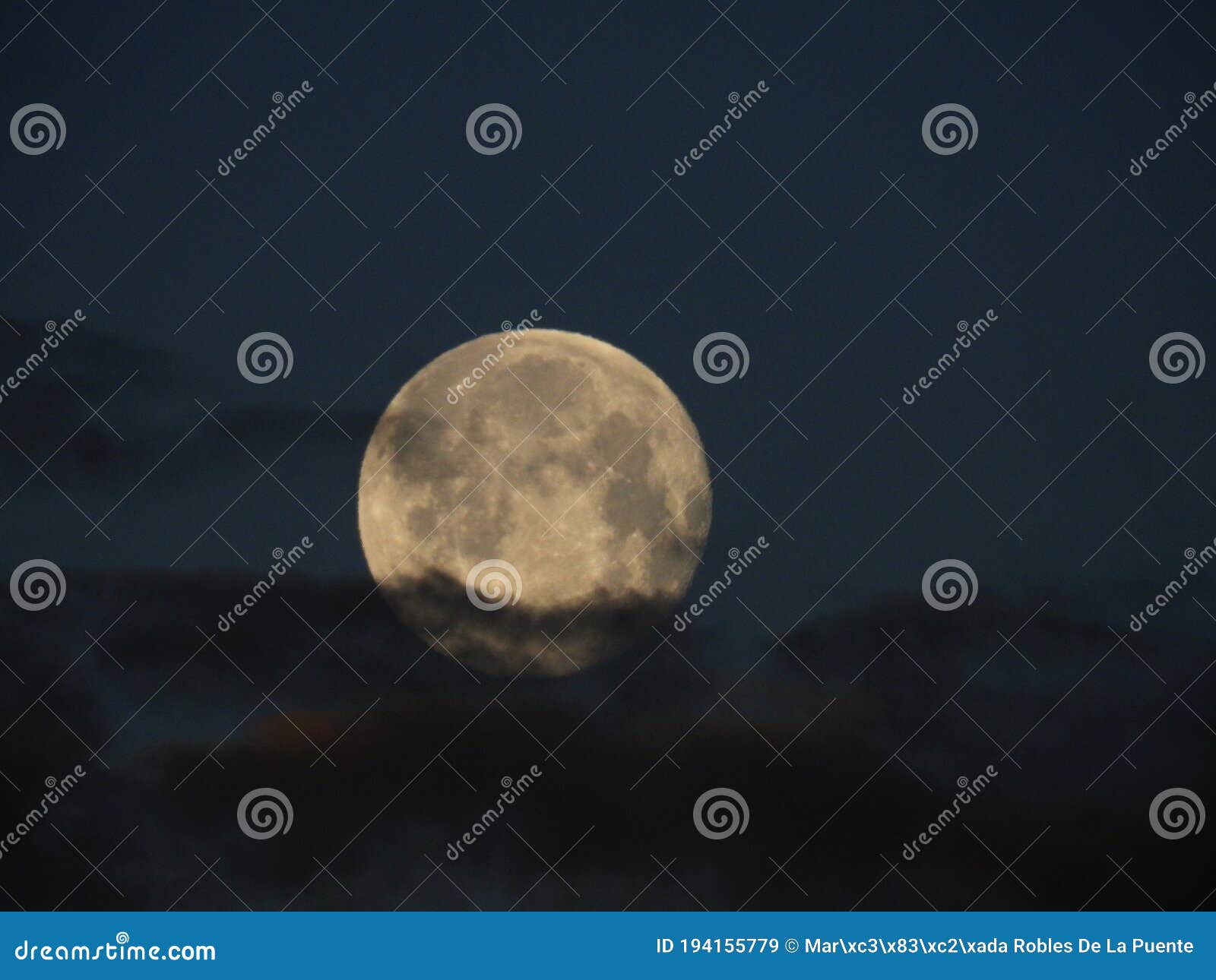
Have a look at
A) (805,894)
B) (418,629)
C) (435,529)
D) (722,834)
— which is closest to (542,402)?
(435,529)

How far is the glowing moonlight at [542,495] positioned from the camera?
92.9ft

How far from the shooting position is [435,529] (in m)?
28.4

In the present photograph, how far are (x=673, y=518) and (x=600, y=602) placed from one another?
2.54m

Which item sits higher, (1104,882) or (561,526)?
(1104,882)

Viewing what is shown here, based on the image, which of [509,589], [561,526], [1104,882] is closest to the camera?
[509,589]

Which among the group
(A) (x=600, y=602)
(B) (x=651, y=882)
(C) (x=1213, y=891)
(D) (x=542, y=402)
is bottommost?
(B) (x=651, y=882)

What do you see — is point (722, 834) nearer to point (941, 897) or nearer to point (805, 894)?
point (805, 894)

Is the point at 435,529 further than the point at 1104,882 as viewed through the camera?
No

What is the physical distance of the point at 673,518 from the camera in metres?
28.8

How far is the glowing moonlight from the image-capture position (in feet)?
92.9

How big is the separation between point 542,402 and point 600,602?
15.5ft

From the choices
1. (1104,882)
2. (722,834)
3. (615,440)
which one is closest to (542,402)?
(615,440)

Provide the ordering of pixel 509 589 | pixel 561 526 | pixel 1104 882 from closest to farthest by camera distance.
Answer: pixel 509 589, pixel 561 526, pixel 1104 882

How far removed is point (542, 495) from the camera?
28.8 metres
